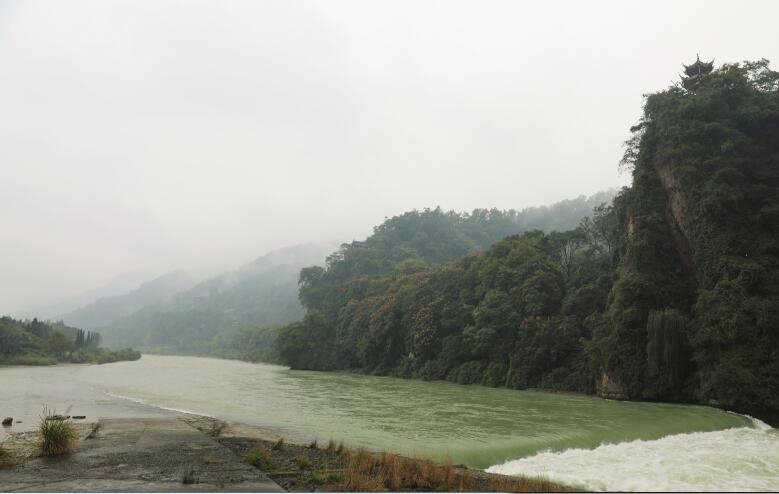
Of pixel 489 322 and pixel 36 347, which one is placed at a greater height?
pixel 489 322

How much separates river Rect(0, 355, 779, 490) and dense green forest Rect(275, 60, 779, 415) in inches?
141

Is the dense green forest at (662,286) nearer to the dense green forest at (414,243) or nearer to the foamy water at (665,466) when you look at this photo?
the foamy water at (665,466)

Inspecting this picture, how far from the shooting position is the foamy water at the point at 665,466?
1309 cm

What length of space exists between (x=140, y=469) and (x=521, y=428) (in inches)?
626

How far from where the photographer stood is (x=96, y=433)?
17188 mm

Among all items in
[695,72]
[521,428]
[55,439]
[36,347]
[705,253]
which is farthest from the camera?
[36,347]

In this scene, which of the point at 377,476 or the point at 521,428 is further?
the point at 521,428

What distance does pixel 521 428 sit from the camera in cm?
2191

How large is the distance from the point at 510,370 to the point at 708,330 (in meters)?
20.8

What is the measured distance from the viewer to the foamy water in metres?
13.1

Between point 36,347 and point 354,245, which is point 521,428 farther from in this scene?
point 354,245

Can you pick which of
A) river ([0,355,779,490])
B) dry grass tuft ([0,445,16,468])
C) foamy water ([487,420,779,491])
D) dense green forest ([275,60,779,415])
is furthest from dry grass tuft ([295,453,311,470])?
dense green forest ([275,60,779,415])

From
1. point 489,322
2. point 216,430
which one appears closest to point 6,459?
point 216,430

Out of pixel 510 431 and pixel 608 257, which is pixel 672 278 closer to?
pixel 608 257
